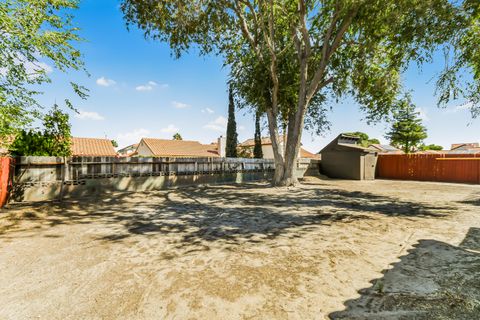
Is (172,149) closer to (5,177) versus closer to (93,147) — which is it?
(93,147)

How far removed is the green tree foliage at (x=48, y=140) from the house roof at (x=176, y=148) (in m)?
26.5

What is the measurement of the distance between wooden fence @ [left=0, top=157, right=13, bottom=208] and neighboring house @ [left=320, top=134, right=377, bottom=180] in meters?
20.7

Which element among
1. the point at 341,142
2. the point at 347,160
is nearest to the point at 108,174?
the point at 347,160

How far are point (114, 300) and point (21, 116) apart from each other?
22.7 ft

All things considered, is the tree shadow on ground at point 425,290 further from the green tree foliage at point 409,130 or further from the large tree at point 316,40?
the green tree foliage at point 409,130

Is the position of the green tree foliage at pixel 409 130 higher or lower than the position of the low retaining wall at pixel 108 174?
higher

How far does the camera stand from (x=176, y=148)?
40562 millimetres

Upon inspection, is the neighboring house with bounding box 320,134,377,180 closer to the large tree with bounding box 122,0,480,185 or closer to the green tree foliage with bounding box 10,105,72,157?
the large tree with bounding box 122,0,480,185

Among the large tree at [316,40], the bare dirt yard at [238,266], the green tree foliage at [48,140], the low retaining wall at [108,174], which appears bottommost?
the bare dirt yard at [238,266]

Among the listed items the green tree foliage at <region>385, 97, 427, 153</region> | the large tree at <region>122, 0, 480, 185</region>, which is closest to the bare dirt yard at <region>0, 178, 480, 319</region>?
the large tree at <region>122, 0, 480, 185</region>

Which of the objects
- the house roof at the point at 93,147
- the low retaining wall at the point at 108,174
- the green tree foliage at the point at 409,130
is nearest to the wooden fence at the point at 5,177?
the low retaining wall at the point at 108,174

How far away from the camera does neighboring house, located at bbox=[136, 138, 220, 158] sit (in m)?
38.4

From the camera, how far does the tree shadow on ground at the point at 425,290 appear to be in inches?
100

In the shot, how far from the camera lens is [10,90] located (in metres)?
7.11
